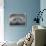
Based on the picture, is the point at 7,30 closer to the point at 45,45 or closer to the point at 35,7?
the point at 35,7

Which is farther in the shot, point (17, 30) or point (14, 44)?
point (17, 30)

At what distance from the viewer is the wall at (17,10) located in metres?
5.06

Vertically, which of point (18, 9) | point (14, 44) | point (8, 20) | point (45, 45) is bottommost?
point (14, 44)

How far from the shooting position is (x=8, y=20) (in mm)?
5078

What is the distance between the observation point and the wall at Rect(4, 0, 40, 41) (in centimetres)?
506

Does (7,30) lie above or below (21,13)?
below

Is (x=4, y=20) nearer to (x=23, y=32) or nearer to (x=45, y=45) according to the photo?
(x=23, y=32)

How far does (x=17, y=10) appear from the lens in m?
5.11

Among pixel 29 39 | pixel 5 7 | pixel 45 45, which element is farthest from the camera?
pixel 5 7

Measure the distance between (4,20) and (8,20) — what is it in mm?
149

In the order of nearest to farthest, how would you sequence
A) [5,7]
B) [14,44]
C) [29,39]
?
[29,39] < [14,44] < [5,7]

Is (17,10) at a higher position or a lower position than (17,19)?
higher

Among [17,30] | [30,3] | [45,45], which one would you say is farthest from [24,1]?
[45,45]

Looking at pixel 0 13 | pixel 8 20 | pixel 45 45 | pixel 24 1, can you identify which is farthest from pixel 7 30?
pixel 45 45
